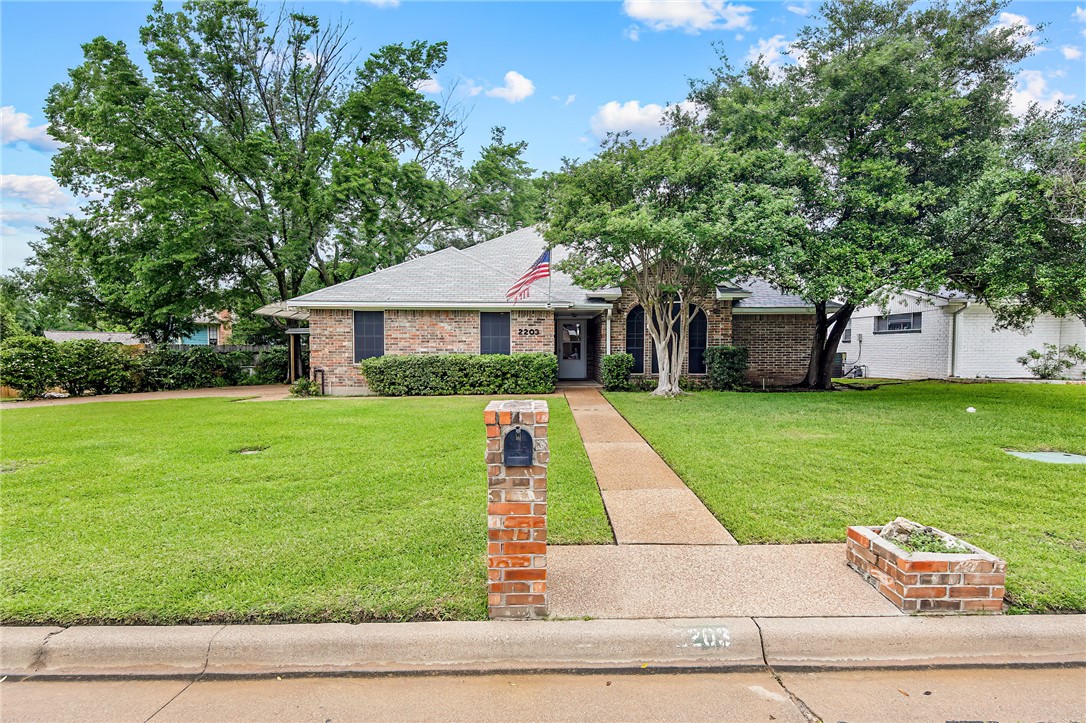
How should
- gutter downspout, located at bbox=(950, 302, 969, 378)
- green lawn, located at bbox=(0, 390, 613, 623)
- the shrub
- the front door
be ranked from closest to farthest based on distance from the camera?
green lawn, located at bbox=(0, 390, 613, 623)
the front door
gutter downspout, located at bbox=(950, 302, 969, 378)
the shrub

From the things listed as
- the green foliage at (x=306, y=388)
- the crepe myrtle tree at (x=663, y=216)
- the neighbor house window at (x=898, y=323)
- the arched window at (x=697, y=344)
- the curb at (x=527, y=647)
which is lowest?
the curb at (x=527, y=647)

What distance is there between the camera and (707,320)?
15.2 m

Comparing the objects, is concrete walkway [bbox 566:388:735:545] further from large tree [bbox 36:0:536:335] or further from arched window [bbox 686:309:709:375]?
large tree [bbox 36:0:536:335]

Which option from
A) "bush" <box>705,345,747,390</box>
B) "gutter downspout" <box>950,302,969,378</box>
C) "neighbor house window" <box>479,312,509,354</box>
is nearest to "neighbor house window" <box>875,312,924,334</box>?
"gutter downspout" <box>950,302,969,378</box>

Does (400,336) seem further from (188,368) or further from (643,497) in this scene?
(643,497)

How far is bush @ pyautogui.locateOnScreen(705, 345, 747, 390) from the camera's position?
14.6 meters

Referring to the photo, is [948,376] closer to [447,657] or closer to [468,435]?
[468,435]

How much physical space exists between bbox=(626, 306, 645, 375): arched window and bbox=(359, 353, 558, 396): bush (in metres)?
2.74

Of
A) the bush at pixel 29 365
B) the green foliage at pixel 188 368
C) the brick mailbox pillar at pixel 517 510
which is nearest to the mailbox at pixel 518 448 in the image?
the brick mailbox pillar at pixel 517 510

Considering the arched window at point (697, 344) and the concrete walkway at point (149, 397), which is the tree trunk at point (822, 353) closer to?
the arched window at point (697, 344)

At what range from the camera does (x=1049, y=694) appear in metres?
2.38

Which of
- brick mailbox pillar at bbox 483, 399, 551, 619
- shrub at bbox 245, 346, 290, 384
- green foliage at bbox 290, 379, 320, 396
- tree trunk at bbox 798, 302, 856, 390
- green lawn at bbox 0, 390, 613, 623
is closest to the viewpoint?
brick mailbox pillar at bbox 483, 399, 551, 619

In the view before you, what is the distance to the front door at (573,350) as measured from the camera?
1736cm

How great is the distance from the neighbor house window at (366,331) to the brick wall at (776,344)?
418 inches
